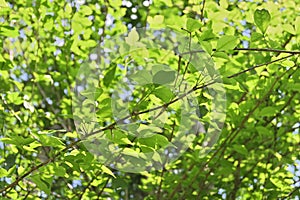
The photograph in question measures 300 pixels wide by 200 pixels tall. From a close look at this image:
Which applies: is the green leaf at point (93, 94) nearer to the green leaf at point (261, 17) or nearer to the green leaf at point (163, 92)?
the green leaf at point (163, 92)

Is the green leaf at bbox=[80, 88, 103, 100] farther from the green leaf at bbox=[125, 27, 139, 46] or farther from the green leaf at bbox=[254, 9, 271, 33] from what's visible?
the green leaf at bbox=[254, 9, 271, 33]

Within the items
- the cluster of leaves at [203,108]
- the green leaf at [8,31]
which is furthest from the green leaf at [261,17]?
the green leaf at [8,31]

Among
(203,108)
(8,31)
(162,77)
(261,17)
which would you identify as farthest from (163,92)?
(8,31)

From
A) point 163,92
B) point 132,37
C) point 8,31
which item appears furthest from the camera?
point 8,31

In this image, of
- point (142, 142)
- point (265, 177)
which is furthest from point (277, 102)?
point (142, 142)

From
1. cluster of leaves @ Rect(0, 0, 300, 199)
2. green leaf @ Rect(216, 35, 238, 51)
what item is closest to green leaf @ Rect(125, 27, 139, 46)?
cluster of leaves @ Rect(0, 0, 300, 199)

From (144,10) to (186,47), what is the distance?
192 centimetres

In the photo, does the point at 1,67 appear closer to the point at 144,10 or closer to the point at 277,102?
the point at 277,102

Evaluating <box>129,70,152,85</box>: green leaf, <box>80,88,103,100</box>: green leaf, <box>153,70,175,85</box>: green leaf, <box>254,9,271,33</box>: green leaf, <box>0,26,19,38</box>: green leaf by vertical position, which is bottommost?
<box>80,88,103,100</box>: green leaf

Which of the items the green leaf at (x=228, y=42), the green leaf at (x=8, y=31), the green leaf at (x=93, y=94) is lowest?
the green leaf at (x=93, y=94)

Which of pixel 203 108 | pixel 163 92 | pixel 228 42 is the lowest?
pixel 163 92

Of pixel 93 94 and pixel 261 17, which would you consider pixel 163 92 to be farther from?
pixel 261 17

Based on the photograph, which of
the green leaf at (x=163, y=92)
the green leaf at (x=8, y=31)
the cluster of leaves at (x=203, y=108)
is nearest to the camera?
the green leaf at (x=163, y=92)

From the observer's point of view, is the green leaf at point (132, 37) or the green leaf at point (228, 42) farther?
the green leaf at point (132, 37)
